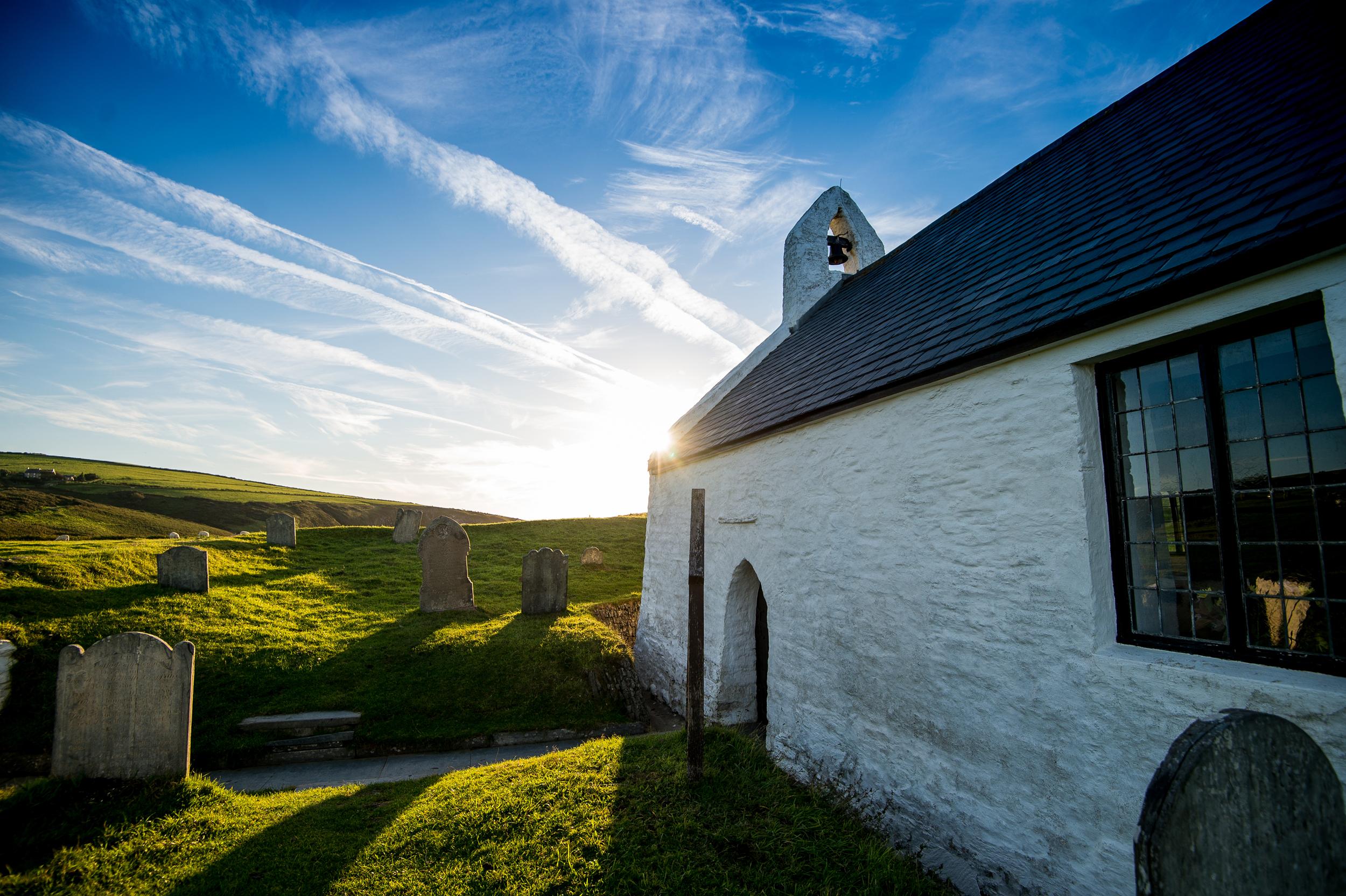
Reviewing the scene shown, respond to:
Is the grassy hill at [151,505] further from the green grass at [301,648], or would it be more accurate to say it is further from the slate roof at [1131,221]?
the slate roof at [1131,221]

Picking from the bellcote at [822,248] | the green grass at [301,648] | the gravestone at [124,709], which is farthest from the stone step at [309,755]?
the bellcote at [822,248]

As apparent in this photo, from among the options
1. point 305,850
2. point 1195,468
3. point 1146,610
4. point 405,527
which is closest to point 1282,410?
point 1195,468

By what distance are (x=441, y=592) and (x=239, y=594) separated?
13.5ft

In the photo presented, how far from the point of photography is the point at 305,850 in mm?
4676

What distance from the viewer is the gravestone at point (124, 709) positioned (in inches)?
217

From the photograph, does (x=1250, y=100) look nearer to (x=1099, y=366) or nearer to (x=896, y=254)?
(x=1099, y=366)

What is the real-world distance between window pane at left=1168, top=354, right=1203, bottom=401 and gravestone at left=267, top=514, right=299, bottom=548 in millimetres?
19985

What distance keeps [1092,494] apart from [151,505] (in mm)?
44113

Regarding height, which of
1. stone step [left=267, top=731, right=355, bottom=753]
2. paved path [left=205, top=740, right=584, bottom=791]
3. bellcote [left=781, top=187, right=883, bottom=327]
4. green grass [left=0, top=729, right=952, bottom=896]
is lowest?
paved path [left=205, top=740, right=584, bottom=791]

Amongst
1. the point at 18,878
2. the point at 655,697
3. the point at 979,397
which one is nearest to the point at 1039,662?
the point at 979,397

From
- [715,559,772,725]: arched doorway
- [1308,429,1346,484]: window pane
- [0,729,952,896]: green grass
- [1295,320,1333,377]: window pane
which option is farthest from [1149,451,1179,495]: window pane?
[715,559,772,725]: arched doorway

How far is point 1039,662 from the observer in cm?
388

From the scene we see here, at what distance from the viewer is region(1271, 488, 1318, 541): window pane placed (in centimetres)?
298

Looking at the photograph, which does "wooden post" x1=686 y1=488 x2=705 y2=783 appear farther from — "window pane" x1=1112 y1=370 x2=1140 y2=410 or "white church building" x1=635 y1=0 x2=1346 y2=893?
"window pane" x1=1112 y1=370 x2=1140 y2=410
